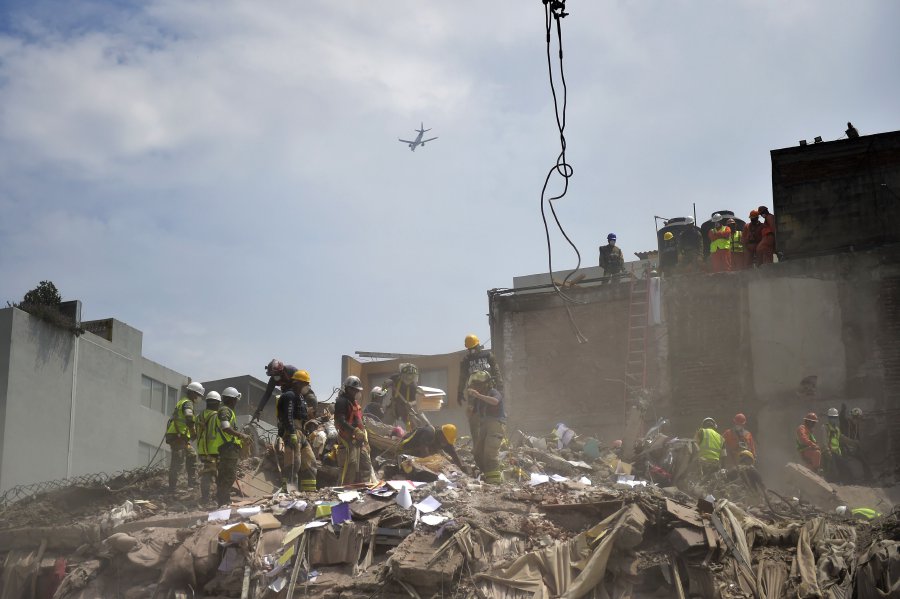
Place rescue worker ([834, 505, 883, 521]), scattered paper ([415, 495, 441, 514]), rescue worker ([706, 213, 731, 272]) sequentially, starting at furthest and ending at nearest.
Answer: rescue worker ([706, 213, 731, 272]) → rescue worker ([834, 505, 883, 521]) → scattered paper ([415, 495, 441, 514])

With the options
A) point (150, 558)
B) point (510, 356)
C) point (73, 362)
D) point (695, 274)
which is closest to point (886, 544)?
point (150, 558)

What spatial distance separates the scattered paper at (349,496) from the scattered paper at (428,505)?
31.6 inches

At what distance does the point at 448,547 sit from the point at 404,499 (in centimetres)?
118

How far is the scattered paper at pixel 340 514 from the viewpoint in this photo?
1150 centimetres

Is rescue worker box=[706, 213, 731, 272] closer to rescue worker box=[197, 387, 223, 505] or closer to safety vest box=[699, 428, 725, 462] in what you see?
safety vest box=[699, 428, 725, 462]

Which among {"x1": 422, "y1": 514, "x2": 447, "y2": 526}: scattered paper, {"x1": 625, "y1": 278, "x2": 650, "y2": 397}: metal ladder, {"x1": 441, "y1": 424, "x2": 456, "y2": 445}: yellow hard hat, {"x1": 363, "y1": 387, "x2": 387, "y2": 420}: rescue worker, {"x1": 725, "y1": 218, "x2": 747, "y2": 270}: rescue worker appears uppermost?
{"x1": 725, "y1": 218, "x2": 747, "y2": 270}: rescue worker

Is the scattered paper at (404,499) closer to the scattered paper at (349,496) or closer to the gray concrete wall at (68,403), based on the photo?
the scattered paper at (349,496)

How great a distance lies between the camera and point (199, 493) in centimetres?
1381

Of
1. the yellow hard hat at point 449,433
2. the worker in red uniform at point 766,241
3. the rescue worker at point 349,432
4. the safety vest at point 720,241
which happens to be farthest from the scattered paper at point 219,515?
the worker in red uniform at point 766,241

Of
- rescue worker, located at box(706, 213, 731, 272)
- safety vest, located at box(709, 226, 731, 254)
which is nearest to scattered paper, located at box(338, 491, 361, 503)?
rescue worker, located at box(706, 213, 731, 272)

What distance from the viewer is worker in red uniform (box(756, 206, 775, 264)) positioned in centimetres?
2156

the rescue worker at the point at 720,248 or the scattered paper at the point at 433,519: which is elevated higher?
the rescue worker at the point at 720,248

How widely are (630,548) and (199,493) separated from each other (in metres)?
6.38

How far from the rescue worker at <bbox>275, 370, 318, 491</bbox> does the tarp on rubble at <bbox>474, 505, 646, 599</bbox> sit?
3.21m
